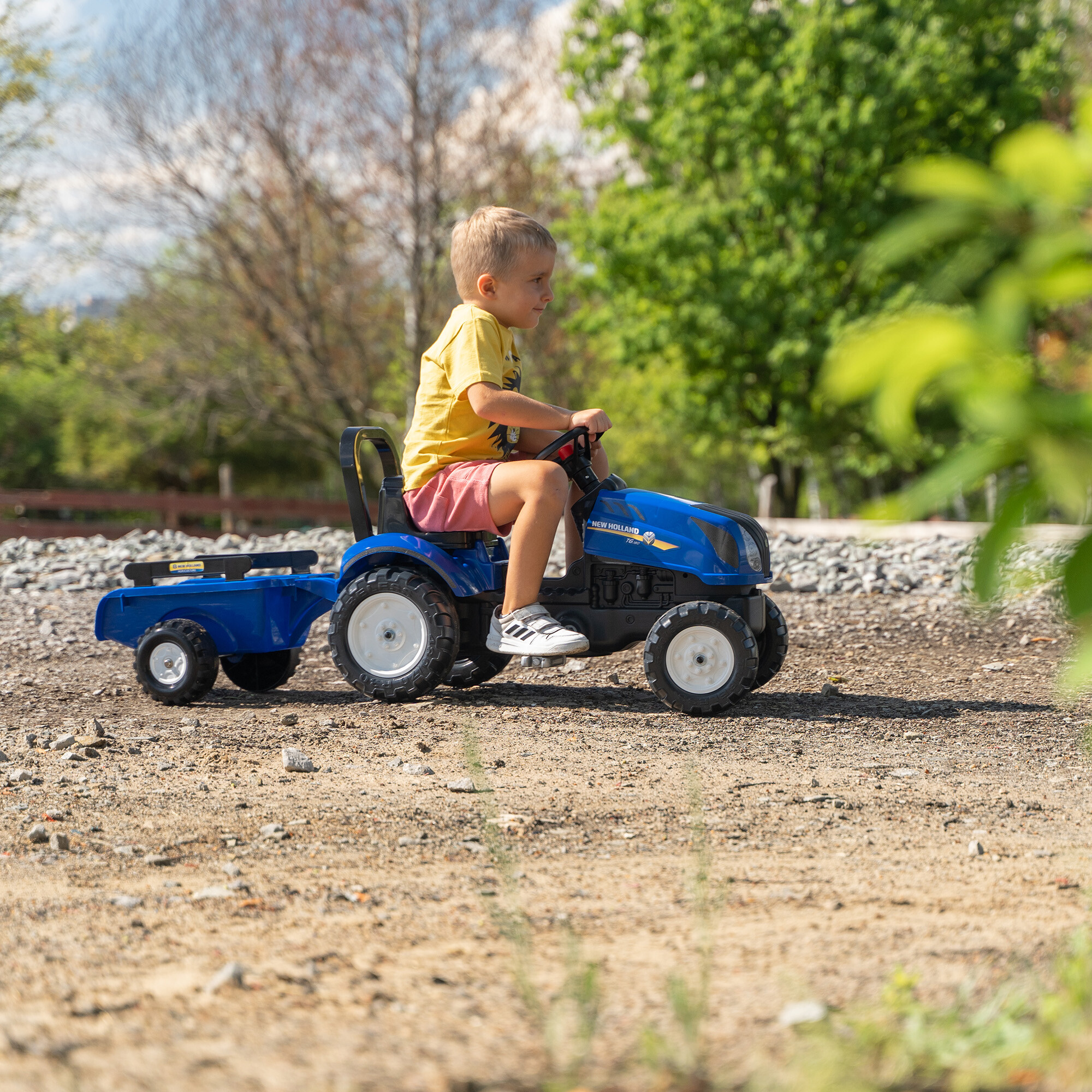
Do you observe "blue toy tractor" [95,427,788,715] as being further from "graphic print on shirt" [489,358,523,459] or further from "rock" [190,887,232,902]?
"rock" [190,887,232,902]

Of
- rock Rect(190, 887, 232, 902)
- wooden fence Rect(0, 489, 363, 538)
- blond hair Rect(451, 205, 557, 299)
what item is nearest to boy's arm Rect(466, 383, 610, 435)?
blond hair Rect(451, 205, 557, 299)

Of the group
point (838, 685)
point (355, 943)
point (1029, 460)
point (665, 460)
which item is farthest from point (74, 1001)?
point (665, 460)

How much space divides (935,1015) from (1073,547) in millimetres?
660

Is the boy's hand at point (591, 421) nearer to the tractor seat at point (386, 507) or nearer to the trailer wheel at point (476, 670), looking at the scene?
the tractor seat at point (386, 507)

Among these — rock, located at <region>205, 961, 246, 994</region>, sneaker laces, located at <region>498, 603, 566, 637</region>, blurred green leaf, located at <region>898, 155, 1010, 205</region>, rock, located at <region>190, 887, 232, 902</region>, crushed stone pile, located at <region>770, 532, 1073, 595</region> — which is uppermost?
blurred green leaf, located at <region>898, 155, 1010, 205</region>

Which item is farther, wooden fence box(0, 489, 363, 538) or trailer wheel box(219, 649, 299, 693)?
wooden fence box(0, 489, 363, 538)

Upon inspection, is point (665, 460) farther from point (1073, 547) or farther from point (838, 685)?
point (1073, 547)

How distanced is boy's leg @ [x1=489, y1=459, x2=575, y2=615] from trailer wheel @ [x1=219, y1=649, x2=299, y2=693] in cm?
129

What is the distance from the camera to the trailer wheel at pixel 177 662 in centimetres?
446

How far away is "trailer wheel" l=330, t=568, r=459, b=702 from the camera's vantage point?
14.1 feet

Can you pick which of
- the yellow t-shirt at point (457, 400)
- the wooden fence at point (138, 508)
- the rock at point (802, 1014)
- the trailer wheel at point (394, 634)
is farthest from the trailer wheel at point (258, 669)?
the wooden fence at point (138, 508)

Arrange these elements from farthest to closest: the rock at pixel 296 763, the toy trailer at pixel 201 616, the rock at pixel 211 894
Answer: the toy trailer at pixel 201 616
the rock at pixel 296 763
the rock at pixel 211 894

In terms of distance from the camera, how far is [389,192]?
17.2 metres

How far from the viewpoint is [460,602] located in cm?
453
